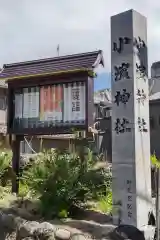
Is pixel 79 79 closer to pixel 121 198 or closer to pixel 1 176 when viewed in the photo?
pixel 121 198

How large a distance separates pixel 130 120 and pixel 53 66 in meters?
3.42

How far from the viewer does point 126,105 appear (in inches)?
283

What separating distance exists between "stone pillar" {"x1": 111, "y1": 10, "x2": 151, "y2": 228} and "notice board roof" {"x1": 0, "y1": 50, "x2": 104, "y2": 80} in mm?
1373

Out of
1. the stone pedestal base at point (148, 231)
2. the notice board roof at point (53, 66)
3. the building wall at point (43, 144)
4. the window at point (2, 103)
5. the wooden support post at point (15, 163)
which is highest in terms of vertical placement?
the window at point (2, 103)

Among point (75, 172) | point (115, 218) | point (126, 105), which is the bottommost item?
point (115, 218)

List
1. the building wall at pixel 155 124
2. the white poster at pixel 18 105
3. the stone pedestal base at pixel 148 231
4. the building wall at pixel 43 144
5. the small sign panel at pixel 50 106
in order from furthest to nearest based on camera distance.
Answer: the building wall at pixel 155 124
the building wall at pixel 43 144
the white poster at pixel 18 105
the small sign panel at pixel 50 106
the stone pedestal base at pixel 148 231

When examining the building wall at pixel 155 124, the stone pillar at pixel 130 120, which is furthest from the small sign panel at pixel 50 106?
the building wall at pixel 155 124

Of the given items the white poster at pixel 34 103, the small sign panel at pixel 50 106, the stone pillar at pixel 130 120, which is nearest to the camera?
the stone pillar at pixel 130 120

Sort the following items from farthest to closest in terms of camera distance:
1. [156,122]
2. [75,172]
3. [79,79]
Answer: [156,122] → [79,79] → [75,172]

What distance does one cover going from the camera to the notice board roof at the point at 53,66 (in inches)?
349

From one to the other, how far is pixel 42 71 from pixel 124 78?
10.0ft

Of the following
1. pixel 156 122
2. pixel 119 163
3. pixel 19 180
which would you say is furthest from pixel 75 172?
pixel 156 122

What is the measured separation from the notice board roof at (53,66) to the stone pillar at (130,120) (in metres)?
1.37

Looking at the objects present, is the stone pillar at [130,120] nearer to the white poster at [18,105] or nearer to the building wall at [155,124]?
the white poster at [18,105]
